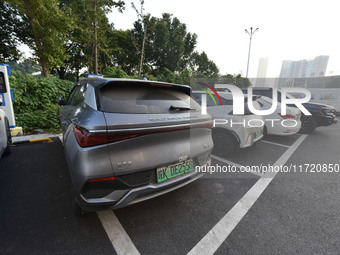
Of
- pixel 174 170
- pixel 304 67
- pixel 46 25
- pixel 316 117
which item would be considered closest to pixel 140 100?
pixel 174 170

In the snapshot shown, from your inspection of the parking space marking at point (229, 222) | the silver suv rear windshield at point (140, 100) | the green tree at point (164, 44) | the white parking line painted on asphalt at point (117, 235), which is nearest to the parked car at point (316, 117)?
the parking space marking at point (229, 222)

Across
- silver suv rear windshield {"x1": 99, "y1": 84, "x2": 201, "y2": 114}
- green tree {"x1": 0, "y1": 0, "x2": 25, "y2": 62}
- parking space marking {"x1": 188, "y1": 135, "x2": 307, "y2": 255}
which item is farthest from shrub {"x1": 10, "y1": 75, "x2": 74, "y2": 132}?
green tree {"x1": 0, "y1": 0, "x2": 25, "y2": 62}

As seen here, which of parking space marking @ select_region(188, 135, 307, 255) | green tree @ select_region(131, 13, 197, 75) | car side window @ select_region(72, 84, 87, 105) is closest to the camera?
parking space marking @ select_region(188, 135, 307, 255)

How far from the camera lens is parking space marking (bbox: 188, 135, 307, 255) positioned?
1.66 metres

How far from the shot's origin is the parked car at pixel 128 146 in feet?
5.03

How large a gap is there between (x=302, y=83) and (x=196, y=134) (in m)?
21.9

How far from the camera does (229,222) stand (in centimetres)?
201

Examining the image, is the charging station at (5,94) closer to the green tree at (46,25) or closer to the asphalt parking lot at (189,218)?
the asphalt parking lot at (189,218)

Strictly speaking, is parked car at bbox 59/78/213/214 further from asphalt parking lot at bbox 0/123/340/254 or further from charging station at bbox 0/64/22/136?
charging station at bbox 0/64/22/136

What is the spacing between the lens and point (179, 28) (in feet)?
101

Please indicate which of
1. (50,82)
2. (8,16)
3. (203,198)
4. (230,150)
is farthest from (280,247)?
(8,16)

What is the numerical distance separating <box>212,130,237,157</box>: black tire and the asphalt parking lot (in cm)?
78

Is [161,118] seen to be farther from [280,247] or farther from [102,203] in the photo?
[280,247]

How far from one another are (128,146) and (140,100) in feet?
1.98
